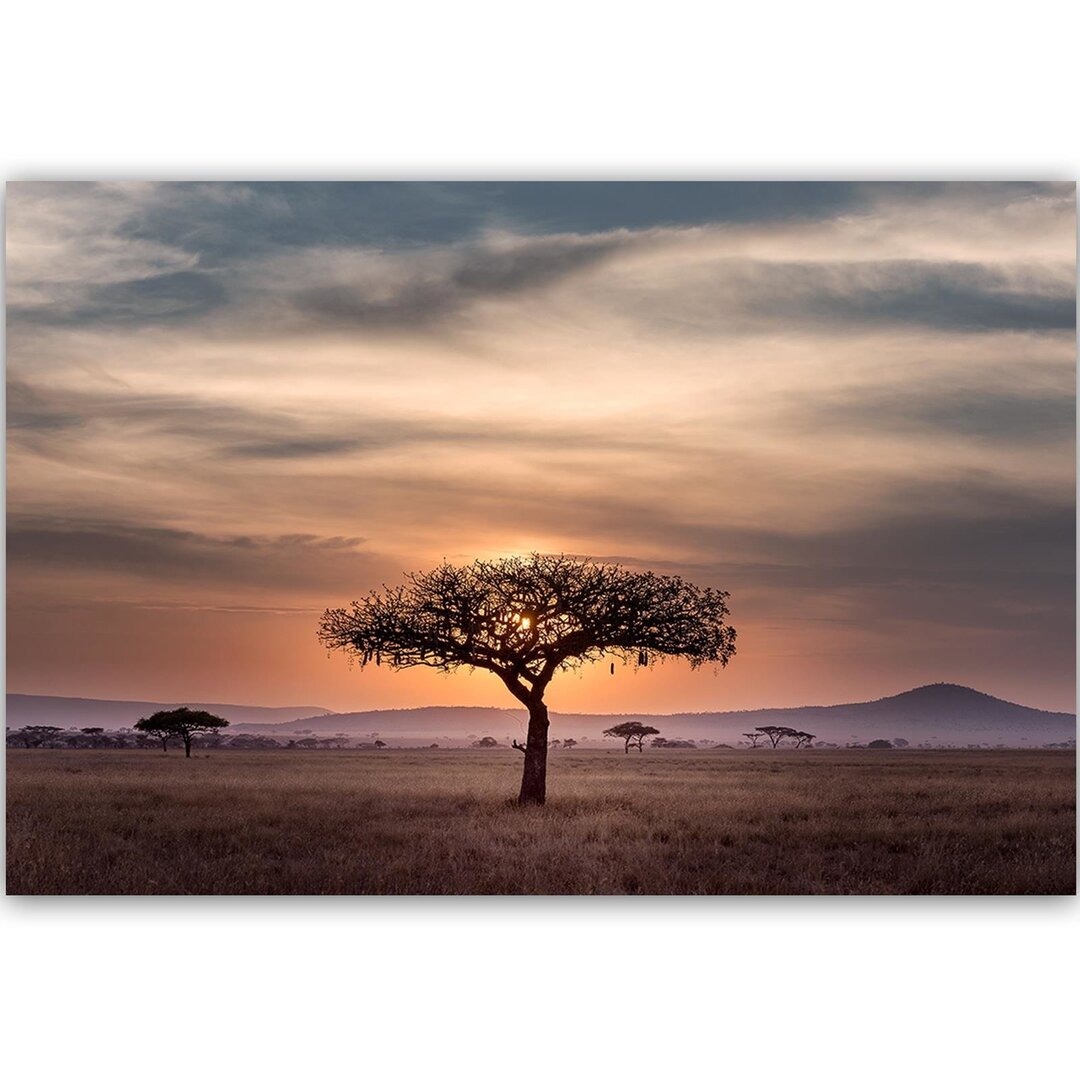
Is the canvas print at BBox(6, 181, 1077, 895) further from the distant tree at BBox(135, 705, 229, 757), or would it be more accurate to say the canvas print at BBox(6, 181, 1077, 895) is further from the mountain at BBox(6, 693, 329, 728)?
the distant tree at BBox(135, 705, 229, 757)

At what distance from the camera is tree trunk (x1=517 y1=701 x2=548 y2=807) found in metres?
17.6

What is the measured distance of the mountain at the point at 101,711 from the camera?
12.3 meters

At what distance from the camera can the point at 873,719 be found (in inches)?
626

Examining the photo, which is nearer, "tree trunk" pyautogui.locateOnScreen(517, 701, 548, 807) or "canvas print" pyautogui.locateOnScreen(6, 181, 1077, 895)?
"canvas print" pyautogui.locateOnScreen(6, 181, 1077, 895)

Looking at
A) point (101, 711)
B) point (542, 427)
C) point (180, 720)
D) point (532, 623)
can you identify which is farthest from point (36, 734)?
point (180, 720)

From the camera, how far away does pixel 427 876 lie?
11812 millimetres

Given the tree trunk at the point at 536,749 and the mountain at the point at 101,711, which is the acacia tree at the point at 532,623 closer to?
the tree trunk at the point at 536,749

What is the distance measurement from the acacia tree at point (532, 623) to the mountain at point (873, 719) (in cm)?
75

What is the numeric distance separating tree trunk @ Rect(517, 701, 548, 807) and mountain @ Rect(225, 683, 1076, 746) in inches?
16.3

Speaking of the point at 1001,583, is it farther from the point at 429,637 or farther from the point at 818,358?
the point at 429,637

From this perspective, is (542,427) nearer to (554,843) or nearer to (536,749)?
(554,843)

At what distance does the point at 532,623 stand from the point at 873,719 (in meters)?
5.05

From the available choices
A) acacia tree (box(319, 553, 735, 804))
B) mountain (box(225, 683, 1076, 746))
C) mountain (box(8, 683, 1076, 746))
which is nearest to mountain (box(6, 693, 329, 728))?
mountain (box(8, 683, 1076, 746))

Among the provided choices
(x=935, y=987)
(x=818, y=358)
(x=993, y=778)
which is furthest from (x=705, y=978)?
(x=993, y=778)
